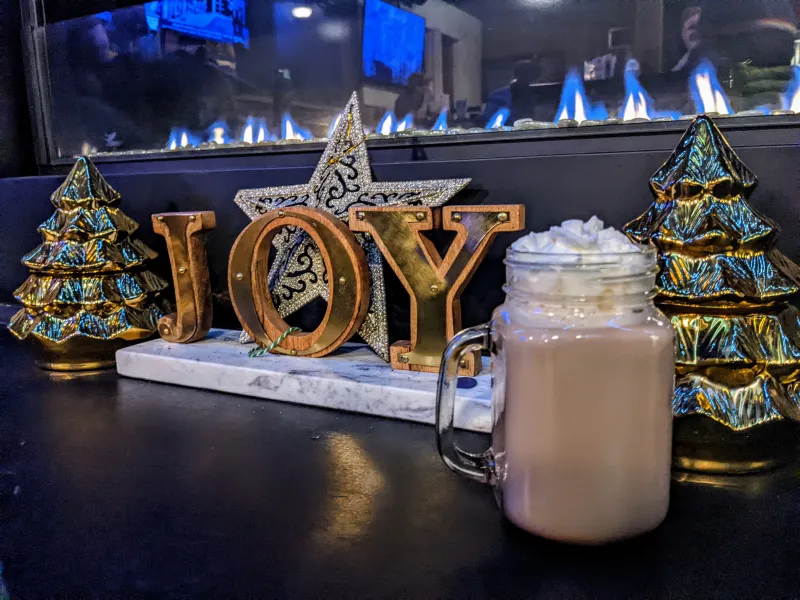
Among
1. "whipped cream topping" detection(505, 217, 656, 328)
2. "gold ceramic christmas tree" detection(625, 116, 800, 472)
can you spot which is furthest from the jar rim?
"gold ceramic christmas tree" detection(625, 116, 800, 472)

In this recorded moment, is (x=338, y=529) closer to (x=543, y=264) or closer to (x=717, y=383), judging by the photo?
(x=543, y=264)

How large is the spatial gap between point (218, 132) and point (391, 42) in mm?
428

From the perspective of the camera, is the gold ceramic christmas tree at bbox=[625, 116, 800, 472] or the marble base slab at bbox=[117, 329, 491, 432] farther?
the marble base slab at bbox=[117, 329, 491, 432]

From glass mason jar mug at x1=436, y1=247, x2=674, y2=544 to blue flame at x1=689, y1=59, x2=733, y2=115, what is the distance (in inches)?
21.7

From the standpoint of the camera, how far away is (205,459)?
0.75 m

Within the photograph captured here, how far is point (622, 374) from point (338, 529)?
277 mm

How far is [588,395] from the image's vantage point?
509mm

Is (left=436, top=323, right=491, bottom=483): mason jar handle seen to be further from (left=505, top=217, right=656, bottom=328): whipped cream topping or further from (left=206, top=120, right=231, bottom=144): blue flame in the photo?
(left=206, top=120, right=231, bottom=144): blue flame

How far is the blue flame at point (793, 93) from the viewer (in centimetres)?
92

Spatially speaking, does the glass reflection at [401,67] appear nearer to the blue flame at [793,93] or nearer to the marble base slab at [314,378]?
the blue flame at [793,93]

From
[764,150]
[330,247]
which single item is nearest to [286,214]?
[330,247]

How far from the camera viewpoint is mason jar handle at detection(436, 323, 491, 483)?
22.9 inches

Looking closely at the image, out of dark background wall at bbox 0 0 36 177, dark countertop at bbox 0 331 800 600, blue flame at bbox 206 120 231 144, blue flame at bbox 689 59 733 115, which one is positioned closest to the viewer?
dark countertop at bbox 0 331 800 600

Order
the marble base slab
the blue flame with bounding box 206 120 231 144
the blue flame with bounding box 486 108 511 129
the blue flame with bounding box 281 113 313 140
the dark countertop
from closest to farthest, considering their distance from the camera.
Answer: the dark countertop → the marble base slab → the blue flame with bounding box 486 108 511 129 → the blue flame with bounding box 281 113 313 140 → the blue flame with bounding box 206 120 231 144
